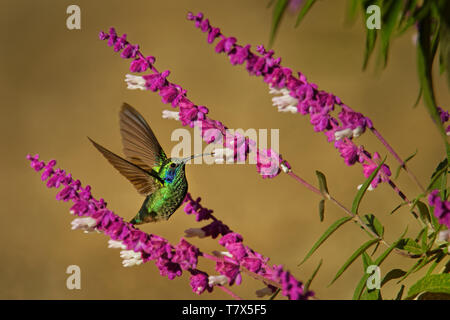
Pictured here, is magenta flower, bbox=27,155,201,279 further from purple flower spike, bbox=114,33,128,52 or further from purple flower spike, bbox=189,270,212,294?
purple flower spike, bbox=114,33,128,52

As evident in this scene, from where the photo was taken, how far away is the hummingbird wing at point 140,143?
2.24 ft

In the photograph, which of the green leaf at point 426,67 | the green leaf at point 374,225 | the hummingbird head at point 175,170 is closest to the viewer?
the green leaf at point 426,67

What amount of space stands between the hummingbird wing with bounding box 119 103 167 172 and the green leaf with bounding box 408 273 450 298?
37 cm

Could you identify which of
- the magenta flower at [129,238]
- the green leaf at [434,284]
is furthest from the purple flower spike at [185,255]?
the green leaf at [434,284]

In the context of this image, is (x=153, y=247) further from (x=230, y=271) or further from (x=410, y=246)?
(x=410, y=246)

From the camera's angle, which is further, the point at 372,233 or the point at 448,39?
the point at 372,233

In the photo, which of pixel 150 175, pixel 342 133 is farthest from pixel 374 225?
pixel 150 175

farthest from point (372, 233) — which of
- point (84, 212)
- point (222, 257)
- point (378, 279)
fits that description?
point (84, 212)

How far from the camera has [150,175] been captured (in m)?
0.64

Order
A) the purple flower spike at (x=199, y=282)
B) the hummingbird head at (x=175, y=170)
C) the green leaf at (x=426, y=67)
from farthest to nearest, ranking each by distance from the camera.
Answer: the hummingbird head at (x=175, y=170), the purple flower spike at (x=199, y=282), the green leaf at (x=426, y=67)

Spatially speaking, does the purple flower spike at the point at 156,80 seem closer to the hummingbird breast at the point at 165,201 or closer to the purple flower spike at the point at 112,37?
the purple flower spike at the point at 112,37
